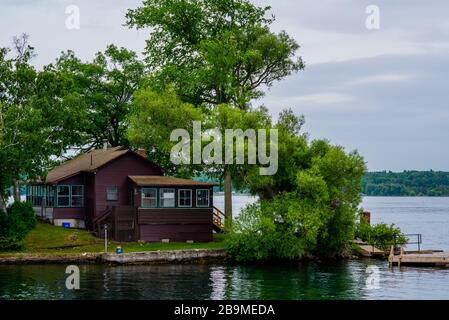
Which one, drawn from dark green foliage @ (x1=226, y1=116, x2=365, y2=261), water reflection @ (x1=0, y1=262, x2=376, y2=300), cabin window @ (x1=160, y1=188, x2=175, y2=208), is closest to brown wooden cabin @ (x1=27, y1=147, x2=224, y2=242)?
cabin window @ (x1=160, y1=188, x2=175, y2=208)

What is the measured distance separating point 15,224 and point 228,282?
A: 18020 mm

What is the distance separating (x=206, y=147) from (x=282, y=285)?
1561cm

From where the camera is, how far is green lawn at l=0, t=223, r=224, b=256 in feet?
185

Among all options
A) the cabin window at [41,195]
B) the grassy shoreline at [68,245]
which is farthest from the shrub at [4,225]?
the cabin window at [41,195]

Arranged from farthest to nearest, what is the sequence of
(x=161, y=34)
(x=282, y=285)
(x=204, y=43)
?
1. (x=161, y=34)
2. (x=204, y=43)
3. (x=282, y=285)

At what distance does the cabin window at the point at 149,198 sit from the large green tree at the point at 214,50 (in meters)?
7.84

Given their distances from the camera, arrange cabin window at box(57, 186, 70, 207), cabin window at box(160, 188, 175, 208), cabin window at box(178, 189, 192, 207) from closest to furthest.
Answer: cabin window at box(160, 188, 175, 208) < cabin window at box(178, 189, 192, 207) < cabin window at box(57, 186, 70, 207)

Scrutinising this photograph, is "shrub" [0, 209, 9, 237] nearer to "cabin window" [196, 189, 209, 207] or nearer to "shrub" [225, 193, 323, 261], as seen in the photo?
"cabin window" [196, 189, 209, 207]

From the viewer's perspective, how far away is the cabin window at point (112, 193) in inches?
2569

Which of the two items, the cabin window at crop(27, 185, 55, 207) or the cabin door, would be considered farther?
the cabin window at crop(27, 185, 55, 207)

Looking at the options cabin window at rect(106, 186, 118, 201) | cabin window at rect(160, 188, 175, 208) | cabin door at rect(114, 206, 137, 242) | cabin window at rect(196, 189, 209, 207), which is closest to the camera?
cabin door at rect(114, 206, 137, 242)

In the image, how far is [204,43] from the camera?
67938mm
